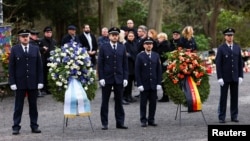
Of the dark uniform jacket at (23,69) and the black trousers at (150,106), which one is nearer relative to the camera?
the dark uniform jacket at (23,69)

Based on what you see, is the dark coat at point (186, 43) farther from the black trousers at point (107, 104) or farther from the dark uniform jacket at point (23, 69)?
the dark uniform jacket at point (23, 69)

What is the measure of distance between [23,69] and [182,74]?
3.15 metres

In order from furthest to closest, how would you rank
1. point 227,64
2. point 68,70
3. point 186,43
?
1. point 186,43
2. point 227,64
3. point 68,70

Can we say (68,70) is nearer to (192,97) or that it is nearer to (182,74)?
(182,74)

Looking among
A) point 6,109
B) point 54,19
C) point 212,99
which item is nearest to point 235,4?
point 54,19

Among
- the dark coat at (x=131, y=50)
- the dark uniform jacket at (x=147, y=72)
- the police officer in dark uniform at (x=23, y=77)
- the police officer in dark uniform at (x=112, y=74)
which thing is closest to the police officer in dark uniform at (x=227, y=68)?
the dark uniform jacket at (x=147, y=72)

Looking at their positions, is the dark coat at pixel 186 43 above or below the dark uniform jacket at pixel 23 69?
above

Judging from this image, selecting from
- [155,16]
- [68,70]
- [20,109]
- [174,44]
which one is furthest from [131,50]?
Result: [155,16]

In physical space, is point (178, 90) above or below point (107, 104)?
above

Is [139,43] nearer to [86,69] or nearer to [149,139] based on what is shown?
[86,69]

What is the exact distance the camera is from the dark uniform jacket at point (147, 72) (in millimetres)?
12766

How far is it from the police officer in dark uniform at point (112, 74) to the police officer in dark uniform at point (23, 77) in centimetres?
124

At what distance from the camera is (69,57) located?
12477mm

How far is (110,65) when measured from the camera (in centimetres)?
1257
